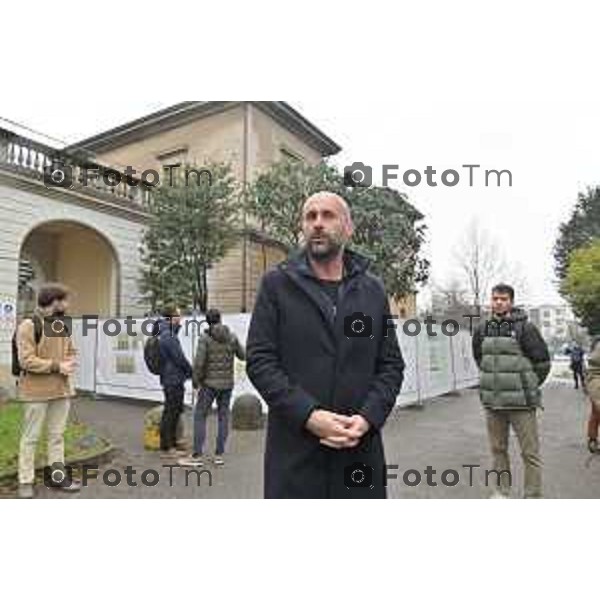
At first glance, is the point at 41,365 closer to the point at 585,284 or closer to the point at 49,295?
the point at 49,295

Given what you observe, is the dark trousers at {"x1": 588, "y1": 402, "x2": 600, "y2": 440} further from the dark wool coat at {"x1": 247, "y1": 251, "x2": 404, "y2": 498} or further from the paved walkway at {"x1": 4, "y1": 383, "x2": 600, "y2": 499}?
the dark wool coat at {"x1": 247, "y1": 251, "x2": 404, "y2": 498}

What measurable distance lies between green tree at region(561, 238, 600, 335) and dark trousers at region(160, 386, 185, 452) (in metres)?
4.00

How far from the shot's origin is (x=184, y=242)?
722 centimetres

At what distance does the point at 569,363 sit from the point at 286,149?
246 inches

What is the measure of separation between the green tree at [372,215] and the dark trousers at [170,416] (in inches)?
101

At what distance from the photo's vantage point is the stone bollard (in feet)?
22.4

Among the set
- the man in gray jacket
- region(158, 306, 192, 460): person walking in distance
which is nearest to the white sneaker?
the man in gray jacket

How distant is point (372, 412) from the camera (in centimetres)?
188

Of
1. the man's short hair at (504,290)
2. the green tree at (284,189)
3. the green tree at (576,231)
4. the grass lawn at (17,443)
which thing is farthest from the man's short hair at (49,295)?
the green tree at (576,231)

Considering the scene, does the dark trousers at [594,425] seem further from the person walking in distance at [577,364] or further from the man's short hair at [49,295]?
the person walking in distance at [577,364]

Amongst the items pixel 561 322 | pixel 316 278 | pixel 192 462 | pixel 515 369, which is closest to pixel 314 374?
pixel 316 278

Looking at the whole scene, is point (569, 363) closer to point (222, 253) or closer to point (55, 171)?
point (222, 253)

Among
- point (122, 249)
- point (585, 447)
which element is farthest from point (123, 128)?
point (585, 447)

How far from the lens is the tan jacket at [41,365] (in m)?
3.88
